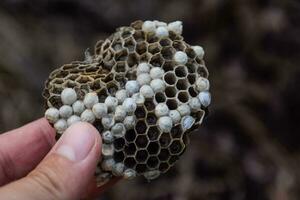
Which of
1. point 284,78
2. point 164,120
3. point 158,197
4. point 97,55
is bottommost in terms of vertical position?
point 158,197

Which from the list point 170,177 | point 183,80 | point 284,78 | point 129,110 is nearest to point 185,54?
point 183,80

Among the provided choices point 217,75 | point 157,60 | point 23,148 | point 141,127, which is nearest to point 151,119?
point 141,127

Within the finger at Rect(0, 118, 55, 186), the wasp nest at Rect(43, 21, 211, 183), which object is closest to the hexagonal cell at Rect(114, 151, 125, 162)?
the wasp nest at Rect(43, 21, 211, 183)

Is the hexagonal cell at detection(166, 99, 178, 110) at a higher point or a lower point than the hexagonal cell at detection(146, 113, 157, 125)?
higher

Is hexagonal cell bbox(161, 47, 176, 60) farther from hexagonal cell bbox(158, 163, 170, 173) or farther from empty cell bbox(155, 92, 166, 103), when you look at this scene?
hexagonal cell bbox(158, 163, 170, 173)

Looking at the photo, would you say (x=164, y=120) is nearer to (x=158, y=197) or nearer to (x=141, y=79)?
(x=141, y=79)

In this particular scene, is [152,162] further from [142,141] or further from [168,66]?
[168,66]
